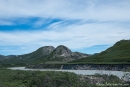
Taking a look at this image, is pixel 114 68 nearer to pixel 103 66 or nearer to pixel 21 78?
pixel 103 66

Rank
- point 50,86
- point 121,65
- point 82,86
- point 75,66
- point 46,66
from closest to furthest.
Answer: point 82,86
point 50,86
point 121,65
point 75,66
point 46,66

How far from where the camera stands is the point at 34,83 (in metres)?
34.1

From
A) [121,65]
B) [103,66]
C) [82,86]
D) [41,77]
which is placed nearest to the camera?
[82,86]

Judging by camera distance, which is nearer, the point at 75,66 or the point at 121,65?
the point at 121,65

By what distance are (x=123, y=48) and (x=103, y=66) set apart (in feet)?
204

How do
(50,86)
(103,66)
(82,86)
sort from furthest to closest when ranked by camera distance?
(103,66) → (50,86) → (82,86)

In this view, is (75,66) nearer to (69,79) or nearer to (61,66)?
(61,66)

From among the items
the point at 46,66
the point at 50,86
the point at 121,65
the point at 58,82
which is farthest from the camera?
the point at 46,66

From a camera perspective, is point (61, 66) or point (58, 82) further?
point (61, 66)

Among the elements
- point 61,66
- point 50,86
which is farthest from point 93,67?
point 50,86

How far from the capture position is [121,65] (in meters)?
118

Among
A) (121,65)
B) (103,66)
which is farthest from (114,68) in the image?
(103,66)

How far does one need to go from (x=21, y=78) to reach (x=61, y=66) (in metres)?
129

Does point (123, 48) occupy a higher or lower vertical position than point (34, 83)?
higher
